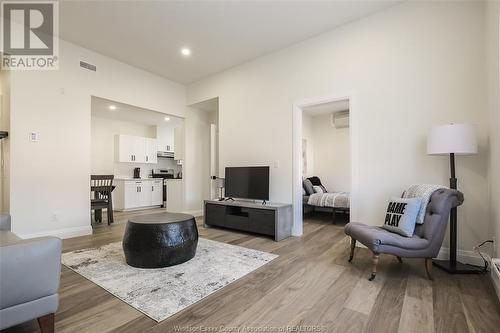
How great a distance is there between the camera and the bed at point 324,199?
488cm

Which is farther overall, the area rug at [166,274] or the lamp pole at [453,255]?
the lamp pole at [453,255]

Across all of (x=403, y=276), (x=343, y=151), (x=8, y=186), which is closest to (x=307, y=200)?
(x=343, y=151)

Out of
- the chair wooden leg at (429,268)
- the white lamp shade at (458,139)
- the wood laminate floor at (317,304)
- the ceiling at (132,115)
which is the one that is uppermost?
the ceiling at (132,115)

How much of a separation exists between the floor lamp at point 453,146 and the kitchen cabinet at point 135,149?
7.12 metres

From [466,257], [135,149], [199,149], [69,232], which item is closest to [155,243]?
[69,232]

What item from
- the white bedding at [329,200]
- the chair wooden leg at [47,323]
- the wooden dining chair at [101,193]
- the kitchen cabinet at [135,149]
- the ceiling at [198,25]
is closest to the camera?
the chair wooden leg at [47,323]

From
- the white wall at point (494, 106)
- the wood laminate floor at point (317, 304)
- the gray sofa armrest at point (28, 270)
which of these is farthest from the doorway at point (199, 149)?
the white wall at point (494, 106)

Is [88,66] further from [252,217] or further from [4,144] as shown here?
[252,217]

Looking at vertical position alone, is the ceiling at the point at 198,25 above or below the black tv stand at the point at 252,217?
above

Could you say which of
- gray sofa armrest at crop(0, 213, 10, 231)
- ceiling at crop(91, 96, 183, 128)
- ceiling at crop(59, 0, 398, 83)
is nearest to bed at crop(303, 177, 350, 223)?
ceiling at crop(59, 0, 398, 83)

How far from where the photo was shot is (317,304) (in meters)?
1.86

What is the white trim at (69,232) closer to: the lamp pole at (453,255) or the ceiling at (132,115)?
the ceiling at (132,115)

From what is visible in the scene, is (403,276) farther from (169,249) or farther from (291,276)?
(169,249)

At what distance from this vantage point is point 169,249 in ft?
8.29
